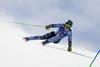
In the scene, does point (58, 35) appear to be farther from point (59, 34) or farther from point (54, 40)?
point (54, 40)

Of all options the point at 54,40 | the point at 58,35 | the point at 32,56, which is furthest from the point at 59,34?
the point at 32,56

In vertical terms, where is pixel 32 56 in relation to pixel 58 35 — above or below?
below

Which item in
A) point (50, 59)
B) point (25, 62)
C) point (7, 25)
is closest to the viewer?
point (25, 62)

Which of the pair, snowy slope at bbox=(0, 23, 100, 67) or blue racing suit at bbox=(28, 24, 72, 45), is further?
blue racing suit at bbox=(28, 24, 72, 45)

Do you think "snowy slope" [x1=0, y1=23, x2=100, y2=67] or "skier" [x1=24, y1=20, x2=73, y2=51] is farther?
"skier" [x1=24, y1=20, x2=73, y2=51]

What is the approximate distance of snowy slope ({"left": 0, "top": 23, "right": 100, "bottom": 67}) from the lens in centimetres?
1285

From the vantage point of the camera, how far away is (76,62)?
15.2m

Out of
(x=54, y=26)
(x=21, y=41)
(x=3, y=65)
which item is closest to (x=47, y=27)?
(x=54, y=26)

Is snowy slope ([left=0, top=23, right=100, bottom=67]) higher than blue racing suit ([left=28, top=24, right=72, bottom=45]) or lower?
lower

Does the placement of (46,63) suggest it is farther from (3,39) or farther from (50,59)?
(3,39)

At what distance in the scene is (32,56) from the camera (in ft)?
45.7

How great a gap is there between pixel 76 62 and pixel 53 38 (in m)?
2.52

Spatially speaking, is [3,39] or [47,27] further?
[47,27]

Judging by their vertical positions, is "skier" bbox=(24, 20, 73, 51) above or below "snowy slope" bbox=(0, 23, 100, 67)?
above
